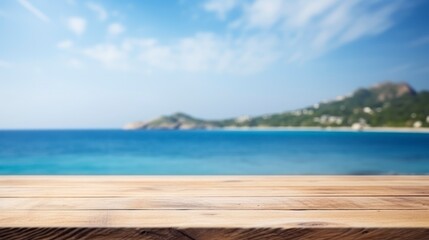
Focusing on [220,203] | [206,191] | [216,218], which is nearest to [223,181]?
[206,191]

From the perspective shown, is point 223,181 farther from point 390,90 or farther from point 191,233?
point 390,90

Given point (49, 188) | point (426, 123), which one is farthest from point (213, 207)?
point (426, 123)

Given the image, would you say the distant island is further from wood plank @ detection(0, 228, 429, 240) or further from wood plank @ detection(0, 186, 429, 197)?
wood plank @ detection(0, 228, 429, 240)

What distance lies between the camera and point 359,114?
50156 mm

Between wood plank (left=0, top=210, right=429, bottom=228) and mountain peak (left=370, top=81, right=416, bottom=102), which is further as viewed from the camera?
mountain peak (left=370, top=81, right=416, bottom=102)

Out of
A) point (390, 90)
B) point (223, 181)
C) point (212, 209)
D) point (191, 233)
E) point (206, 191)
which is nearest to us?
point (191, 233)

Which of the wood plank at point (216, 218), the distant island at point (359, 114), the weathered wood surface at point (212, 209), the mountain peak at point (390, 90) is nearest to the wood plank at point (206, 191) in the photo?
the weathered wood surface at point (212, 209)

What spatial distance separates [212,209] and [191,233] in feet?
0.48

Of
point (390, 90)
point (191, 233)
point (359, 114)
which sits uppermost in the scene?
point (390, 90)

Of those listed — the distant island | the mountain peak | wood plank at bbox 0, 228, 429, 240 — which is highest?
the mountain peak

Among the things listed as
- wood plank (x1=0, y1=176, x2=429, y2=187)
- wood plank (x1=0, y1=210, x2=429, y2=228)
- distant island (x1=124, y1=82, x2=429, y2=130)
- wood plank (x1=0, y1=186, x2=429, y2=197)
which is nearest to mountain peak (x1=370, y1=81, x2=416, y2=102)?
distant island (x1=124, y1=82, x2=429, y2=130)

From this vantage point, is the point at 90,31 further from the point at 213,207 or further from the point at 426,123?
the point at 213,207

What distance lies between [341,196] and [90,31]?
50.7m

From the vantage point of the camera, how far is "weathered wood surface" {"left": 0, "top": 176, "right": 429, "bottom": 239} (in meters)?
0.64
